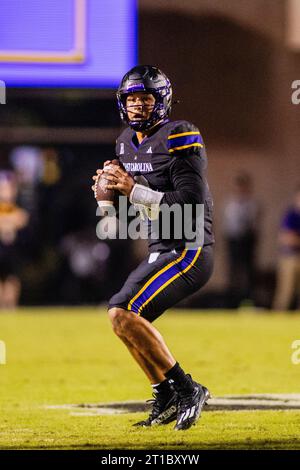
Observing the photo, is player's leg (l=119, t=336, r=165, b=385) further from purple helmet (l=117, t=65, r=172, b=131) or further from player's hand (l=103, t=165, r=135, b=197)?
purple helmet (l=117, t=65, r=172, b=131)

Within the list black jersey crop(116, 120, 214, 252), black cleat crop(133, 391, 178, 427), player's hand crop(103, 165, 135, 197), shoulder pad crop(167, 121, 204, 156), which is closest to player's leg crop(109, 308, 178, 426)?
black cleat crop(133, 391, 178, 427)

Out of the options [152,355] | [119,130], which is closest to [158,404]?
[152,355]

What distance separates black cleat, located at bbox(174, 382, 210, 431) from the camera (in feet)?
18.5

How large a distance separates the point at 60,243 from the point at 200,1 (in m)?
4.03

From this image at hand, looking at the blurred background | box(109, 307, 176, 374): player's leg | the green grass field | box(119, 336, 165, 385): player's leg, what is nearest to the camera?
the green grass field

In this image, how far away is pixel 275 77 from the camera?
15.3 meters

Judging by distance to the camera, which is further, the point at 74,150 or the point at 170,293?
the point at 74,150

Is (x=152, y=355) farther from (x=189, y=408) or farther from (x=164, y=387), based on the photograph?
(x=189, y=408)

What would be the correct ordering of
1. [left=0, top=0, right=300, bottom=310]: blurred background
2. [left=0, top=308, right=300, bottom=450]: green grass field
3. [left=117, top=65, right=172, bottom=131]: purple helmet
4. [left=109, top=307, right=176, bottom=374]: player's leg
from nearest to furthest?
[left=0, top=308, right=300, bottom=450]: green grass field, [left=109, top=307, right=176, bottom=374]: player's leg, [left=117, top=65, right=172, bottom=131]: purple helmet, [left=0, top=0, right=300, bottom=310]: blurred background

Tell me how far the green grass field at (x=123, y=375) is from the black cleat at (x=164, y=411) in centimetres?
6

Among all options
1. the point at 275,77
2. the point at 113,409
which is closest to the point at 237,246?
the point at 275,77

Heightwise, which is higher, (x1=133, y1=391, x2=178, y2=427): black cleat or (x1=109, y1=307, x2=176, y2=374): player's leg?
(x1=109, y1=307, x2=176, y2=374): player's leg

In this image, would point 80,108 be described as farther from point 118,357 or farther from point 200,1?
point 118,357

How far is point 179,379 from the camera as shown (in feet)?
18.8
